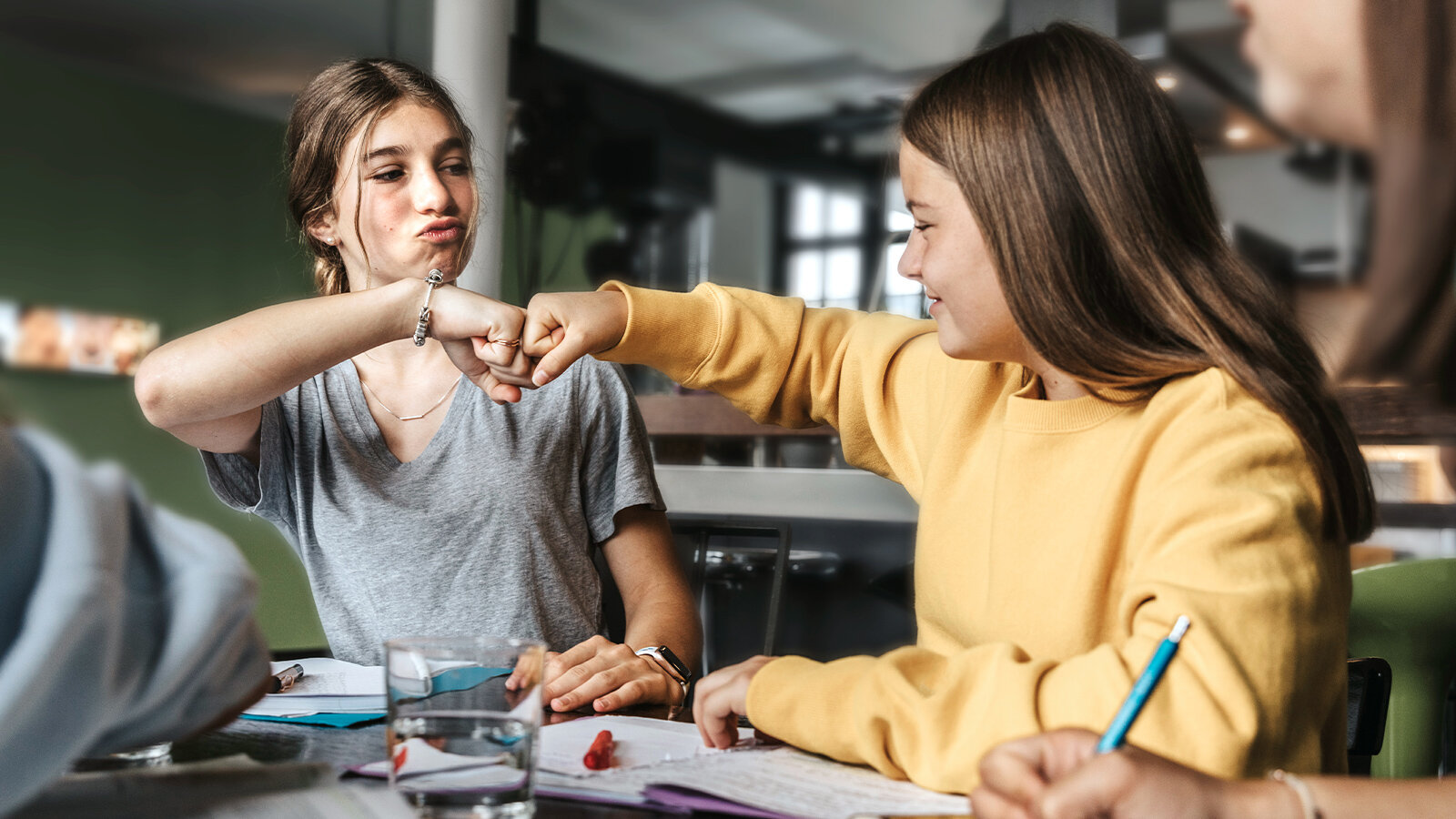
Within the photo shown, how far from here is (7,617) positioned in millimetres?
397

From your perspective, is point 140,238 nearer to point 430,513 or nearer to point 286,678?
point 430,513

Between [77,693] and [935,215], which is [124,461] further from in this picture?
[935,215]

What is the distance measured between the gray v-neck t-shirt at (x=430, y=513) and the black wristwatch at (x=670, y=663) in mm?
232

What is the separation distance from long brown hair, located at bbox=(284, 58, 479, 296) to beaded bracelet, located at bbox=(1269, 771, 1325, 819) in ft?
3.41

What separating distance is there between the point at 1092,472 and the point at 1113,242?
0.16 m

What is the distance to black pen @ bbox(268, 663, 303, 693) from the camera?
0.87 metres

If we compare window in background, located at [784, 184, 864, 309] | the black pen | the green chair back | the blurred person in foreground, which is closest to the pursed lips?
the black pen

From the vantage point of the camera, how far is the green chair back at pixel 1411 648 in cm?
138

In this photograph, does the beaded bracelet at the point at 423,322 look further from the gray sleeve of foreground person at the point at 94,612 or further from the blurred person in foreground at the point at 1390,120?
the blurred person in foreground at the point at 1390,120

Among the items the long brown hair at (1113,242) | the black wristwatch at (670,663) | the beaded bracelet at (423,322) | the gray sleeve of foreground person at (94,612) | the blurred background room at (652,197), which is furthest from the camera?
the blurred background room at (652,197)

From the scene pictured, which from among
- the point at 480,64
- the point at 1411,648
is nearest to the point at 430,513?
the point at 1411,648

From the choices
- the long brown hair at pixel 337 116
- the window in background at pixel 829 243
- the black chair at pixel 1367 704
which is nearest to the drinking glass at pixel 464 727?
the black chair at pixel 1367 704

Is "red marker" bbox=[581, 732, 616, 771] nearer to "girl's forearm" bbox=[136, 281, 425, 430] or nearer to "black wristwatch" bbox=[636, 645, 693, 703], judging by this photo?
"black wristwatch" bbox=[636, 645, 693, 703]

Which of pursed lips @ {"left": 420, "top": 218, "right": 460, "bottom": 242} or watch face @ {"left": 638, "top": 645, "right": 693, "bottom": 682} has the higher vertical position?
pursed lips @ {"left": 420, "top": 218, "right": 460, "bottom": 242}
